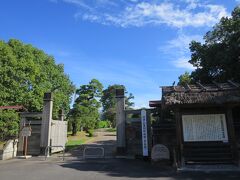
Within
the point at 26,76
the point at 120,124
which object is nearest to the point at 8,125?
the point at 120,124

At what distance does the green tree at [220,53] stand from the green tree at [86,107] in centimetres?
1736

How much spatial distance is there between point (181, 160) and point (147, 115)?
13.3 feet

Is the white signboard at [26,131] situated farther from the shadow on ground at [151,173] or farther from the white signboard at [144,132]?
the white signboard at [144,132]

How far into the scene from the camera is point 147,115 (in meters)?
15.0

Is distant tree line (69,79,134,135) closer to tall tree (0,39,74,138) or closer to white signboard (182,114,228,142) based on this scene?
tall tree (0,39,74,138)

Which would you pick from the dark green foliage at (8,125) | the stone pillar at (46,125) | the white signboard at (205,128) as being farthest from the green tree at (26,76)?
the white signboard at (205,128)

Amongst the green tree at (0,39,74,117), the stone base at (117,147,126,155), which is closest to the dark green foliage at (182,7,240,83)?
the stone base at (117,147,126,155)

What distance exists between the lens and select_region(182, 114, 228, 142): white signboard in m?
12.0

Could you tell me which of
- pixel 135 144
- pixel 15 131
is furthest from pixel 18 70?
pixel 135 144

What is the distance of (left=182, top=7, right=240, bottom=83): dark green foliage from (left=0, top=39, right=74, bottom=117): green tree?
14.9 meters

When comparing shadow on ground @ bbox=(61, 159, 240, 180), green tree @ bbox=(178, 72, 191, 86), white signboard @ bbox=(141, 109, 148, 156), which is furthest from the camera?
green tree @ bbox=(178, 72, 191, 86)

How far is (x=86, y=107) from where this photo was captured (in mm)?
34500

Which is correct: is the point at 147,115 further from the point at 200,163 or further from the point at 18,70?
the point at 18,70

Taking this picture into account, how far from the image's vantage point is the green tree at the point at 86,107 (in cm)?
3338
